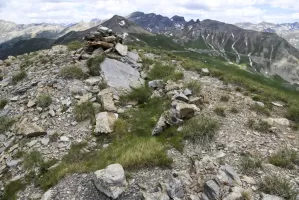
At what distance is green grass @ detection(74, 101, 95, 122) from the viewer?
16484mm

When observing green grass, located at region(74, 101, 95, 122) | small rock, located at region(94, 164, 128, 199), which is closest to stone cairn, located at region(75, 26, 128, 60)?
green grass, located at region(74, 101, 95, 122)

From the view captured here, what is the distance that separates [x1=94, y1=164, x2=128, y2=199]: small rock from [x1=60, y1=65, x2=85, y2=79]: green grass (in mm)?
11059

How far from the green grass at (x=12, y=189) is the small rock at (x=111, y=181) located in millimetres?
3865

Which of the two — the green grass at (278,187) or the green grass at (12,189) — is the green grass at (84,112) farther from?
the green grass at (278,187)

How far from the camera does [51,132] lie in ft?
50.8

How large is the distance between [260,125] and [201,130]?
3.58 meters

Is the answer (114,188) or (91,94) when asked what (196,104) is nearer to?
(91,94)

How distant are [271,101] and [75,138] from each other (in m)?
13.6

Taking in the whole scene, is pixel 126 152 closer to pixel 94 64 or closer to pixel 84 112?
pixel 84 112

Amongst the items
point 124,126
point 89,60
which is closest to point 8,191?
point 124,126

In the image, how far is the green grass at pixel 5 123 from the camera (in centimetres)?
1641

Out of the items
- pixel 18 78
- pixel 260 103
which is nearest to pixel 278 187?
pixel 260 103

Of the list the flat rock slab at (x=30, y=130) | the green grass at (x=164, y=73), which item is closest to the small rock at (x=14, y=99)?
the flat rock slab at (x=30, y=130)

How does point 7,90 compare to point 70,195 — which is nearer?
point 70,195
